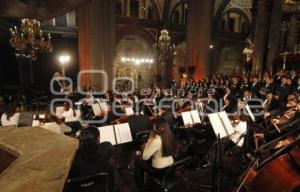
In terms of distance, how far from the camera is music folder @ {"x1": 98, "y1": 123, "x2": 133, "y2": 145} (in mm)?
4738

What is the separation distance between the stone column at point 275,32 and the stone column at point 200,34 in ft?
13.3

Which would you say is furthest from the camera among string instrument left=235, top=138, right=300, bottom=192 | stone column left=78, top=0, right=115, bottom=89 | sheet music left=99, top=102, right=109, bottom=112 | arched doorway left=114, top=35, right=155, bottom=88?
arched doorway left=114, top=35, right=155, bottom=88

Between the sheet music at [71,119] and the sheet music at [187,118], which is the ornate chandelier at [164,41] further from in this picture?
the sheet music at [187,118]

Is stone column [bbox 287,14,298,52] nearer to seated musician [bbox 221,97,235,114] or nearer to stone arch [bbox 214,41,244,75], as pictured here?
seated musician [bbox 221,97,235,114]

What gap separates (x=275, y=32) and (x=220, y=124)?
11.9 meters

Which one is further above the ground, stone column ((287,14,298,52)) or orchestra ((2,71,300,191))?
stone column ((287,14,298,52))

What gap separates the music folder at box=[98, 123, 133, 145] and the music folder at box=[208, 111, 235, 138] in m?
1.89

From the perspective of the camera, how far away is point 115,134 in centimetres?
489

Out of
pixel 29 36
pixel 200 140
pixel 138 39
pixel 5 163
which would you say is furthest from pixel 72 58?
pixel 5 163

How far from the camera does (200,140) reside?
5125 millimetres

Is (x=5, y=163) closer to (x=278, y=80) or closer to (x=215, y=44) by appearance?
(x=278, y=80)

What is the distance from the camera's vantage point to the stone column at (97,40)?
1373cm

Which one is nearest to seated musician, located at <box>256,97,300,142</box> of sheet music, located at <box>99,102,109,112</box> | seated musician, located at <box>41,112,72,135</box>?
seated musician, located at <box>41,112,72,135</box>

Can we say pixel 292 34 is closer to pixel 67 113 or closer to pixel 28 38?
pixel 67 113
